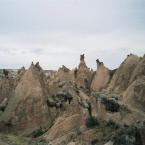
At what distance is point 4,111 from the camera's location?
74.9 m

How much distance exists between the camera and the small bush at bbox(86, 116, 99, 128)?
195ft

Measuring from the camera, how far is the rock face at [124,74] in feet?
245

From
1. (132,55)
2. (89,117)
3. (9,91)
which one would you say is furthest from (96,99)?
(9,91)

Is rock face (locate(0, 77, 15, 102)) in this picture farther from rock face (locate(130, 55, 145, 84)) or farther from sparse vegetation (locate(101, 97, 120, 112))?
sparse vegetation (locate(101, 97, 120, 112))

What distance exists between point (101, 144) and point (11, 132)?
75.3 ft

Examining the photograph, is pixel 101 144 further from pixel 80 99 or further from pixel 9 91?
pixel 9 91

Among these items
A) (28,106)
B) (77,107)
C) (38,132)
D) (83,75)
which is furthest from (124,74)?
(38,132)

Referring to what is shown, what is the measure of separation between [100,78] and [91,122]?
78.7ft

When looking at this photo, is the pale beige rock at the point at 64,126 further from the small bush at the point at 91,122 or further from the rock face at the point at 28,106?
the rock face at the point at 28,106

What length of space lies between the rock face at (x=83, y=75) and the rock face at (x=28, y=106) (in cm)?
930

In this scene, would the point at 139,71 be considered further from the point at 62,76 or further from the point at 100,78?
the point at 62,76

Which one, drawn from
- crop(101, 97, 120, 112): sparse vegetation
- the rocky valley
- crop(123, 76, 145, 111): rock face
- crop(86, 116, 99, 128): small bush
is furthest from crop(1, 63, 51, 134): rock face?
crop(123, 76, 145, 111): rock face

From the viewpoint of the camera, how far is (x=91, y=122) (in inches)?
2362

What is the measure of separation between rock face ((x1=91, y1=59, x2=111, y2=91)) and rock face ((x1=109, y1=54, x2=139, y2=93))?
2.96 meters
